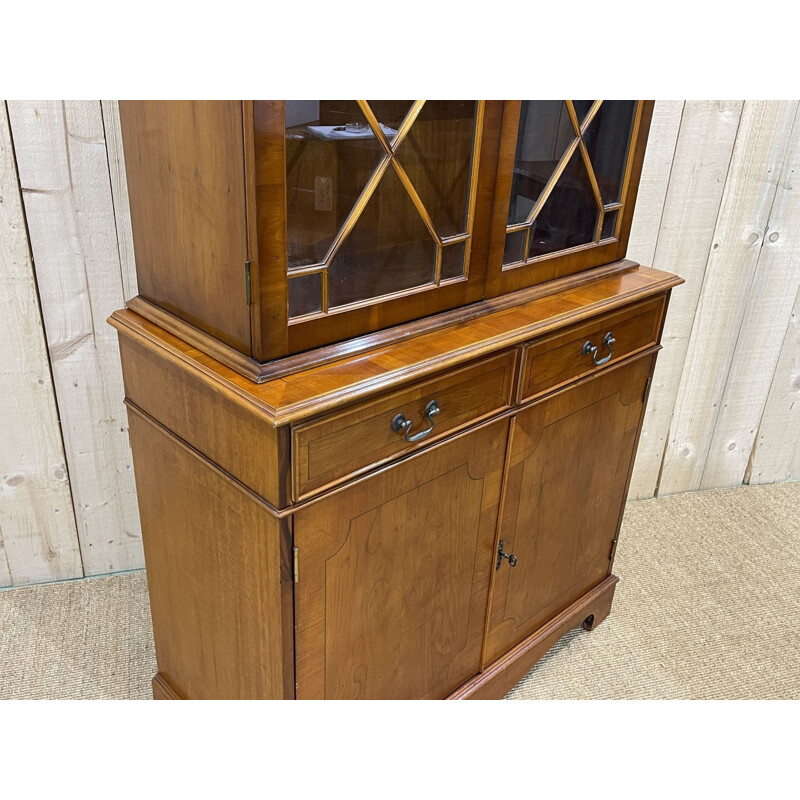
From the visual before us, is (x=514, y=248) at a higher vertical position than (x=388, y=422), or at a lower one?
higher

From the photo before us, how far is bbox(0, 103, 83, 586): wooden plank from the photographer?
1.46 m

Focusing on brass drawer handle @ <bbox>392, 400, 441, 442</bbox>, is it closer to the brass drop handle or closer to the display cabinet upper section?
the display cabinet upper section

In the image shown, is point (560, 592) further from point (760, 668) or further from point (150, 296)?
point (150, 296)

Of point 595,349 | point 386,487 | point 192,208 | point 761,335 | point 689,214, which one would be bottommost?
point 761,335

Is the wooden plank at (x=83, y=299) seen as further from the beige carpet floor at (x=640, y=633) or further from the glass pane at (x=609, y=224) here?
the glass pane at (x=609, y=224)

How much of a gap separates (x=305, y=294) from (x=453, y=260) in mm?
279

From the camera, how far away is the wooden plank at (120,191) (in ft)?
4.61

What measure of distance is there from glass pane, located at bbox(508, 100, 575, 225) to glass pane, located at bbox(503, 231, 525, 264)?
2cm

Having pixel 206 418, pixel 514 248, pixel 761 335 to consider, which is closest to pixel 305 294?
pixel 206 418

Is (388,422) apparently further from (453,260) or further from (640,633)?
(640,633)

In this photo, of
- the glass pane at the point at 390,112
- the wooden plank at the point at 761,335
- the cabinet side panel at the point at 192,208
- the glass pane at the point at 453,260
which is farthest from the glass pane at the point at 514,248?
the wooden plank at the point at 761,335

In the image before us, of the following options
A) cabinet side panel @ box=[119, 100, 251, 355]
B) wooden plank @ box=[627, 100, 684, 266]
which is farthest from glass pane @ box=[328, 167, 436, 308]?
wooden plank @ box=[627, 100, 684, 266]

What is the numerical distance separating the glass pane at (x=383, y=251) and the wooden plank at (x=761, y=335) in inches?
49.9

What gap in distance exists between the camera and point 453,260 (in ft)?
3.92
